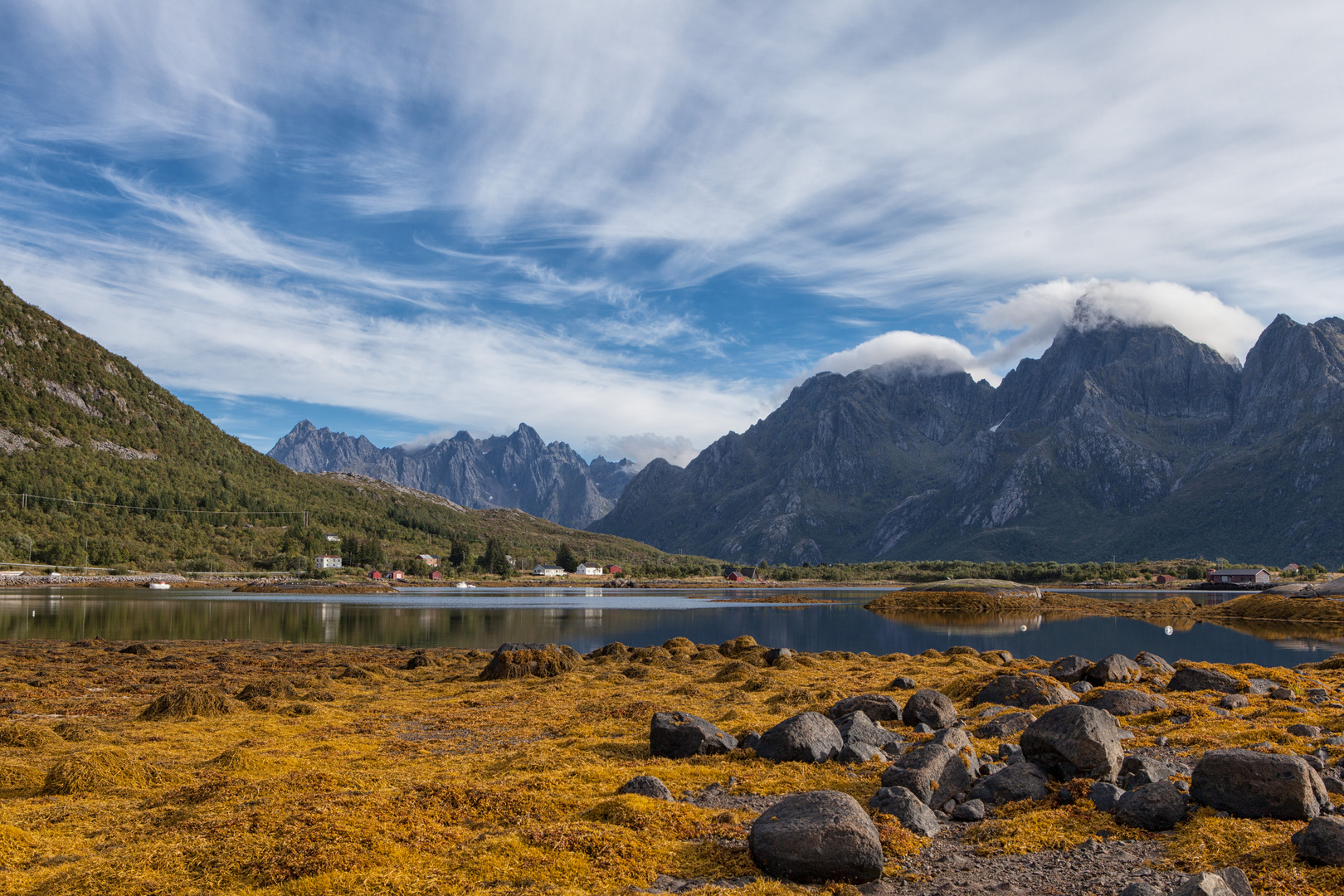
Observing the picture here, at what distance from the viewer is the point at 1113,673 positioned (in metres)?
31.0

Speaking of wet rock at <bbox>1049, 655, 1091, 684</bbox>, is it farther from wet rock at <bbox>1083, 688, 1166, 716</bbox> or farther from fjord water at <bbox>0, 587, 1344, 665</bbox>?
fjord water at <bbox>0, 587, 1344, 665</bbox>

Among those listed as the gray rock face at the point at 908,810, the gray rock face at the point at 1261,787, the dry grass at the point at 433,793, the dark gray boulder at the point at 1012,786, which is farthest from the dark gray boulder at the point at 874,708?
the gray rock face at the point at 1261,787

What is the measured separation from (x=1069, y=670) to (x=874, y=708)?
1305 cm

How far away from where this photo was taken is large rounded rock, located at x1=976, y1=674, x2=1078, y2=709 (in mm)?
25344

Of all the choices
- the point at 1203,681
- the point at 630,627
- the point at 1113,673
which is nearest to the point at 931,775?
the point at 1203,681

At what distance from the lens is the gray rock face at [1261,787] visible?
13.2m

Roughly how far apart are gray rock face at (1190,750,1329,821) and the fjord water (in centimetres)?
4219

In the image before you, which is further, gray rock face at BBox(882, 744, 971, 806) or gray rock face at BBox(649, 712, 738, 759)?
gray rock face at BBox(649, 712, 738, 759)

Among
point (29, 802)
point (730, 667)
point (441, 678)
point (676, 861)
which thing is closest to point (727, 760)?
point (676, 861)

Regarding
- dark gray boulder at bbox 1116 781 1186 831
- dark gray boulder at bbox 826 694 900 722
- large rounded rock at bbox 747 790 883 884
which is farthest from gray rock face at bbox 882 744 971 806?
dark gray boulder at bbox 826 694 900 722

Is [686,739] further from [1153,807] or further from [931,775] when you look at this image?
[1153,807]

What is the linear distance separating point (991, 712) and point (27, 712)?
3252 cm

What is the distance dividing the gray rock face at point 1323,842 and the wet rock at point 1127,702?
12198 mm

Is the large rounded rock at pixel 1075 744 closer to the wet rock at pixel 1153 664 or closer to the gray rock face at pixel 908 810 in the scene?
the gray rock face at pixel 908 810
